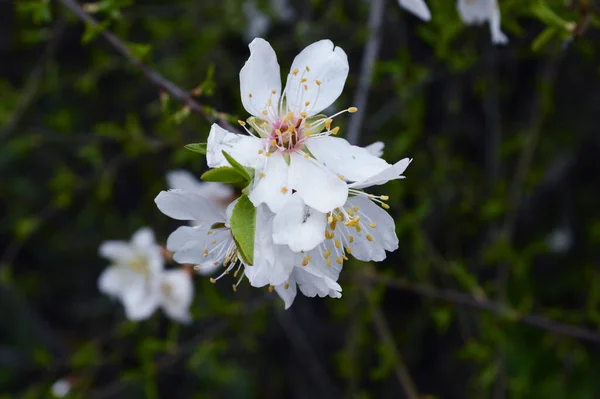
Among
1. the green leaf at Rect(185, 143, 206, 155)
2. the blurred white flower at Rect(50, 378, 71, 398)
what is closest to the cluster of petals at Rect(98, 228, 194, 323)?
the blurred white flower at Rect(50, 378, 71, 398)

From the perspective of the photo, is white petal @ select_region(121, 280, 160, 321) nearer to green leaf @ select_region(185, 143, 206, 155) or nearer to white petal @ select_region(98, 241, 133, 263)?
white petal @ select_region(98, 241, 133, 263)

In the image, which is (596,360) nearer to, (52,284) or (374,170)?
(374,170)

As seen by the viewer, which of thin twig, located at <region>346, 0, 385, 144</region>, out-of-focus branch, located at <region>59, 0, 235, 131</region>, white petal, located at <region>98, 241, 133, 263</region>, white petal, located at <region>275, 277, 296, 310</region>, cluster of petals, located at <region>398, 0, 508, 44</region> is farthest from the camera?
white petal, located at <region>98, 241, 133, 263</region>

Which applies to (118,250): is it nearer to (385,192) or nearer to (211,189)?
(211,189)

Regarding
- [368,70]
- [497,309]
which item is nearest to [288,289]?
[368,70]

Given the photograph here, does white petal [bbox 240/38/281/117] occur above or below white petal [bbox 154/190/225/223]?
above

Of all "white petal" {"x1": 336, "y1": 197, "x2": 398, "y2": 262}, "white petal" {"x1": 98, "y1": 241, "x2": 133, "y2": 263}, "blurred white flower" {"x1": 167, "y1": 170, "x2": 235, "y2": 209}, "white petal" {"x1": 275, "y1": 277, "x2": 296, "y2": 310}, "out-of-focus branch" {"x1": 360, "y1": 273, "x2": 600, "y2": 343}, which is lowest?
"white petal" {"x1": 98, "y1": 241, "x2": 133, "y2": 263}

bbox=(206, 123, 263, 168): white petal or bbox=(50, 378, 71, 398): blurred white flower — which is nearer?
bbox=(206, 123, 263, 168): white petal

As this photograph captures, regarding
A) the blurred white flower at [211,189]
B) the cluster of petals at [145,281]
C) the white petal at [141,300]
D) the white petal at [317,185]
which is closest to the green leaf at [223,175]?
the white petal at [317,185]
